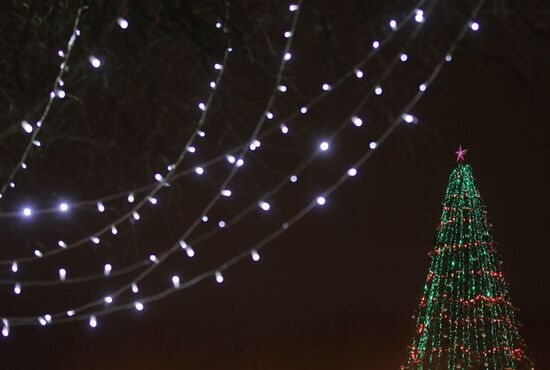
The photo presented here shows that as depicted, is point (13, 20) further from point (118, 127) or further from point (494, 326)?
point (494, 326)

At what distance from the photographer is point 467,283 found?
26.9 feet

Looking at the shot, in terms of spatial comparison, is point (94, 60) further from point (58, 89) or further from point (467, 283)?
point (467, 283)

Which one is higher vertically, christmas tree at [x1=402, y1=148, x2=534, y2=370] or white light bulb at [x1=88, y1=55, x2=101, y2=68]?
christmas tree at [x1=402, y1=148, x2=534, y2=370]

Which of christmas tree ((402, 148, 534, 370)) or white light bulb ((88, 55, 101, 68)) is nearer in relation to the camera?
white light bulb ((88, 55, 101, 68))

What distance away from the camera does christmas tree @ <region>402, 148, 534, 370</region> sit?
26.3ft

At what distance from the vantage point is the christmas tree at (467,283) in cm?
803

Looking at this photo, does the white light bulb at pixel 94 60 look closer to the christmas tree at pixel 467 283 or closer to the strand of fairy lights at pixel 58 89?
the strand of fairy lights at pixel 58 89

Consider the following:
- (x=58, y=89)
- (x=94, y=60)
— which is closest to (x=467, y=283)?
(x=58, y=89)

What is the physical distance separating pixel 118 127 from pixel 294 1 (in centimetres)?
119

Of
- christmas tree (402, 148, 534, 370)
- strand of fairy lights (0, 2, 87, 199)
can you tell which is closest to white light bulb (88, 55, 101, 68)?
strand of fairy lights (0, 2, 87, 199)

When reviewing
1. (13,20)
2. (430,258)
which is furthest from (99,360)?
(13,20)

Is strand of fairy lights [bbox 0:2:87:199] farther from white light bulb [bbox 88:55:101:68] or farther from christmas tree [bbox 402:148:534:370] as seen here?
christmas tree [bbox 402:148:534:370]

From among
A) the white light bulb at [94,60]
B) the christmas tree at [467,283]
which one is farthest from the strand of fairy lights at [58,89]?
the christmas tree at [467,283]

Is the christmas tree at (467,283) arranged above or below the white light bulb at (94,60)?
above
